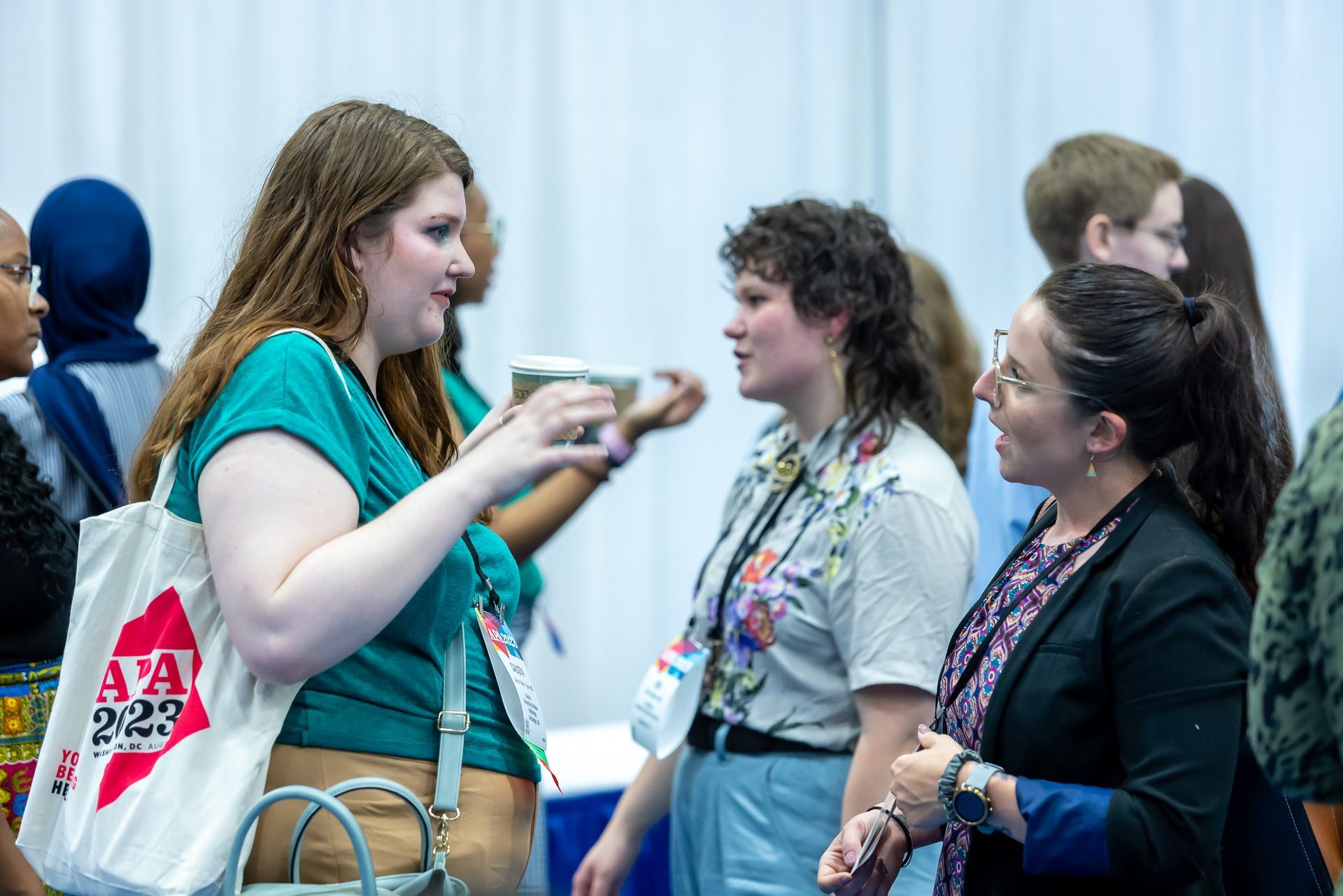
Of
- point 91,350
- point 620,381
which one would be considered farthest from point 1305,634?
point 91,350

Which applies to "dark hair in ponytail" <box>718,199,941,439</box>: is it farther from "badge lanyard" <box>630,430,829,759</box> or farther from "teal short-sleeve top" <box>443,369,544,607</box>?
"teal short-sleeve top" <box>443,369,544,607</box>

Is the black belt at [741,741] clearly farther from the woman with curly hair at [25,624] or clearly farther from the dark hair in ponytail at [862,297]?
the woman with curly hair at [25,624]

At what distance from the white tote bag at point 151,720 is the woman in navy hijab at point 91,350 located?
3.07ft

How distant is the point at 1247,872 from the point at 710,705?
0.92 m

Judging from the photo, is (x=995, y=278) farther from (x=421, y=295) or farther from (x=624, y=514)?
(x=421, y=295)

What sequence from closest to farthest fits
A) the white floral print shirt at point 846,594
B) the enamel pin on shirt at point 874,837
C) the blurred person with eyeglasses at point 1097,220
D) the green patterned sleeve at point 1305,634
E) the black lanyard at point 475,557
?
the green patterned sleeve at point 1305,634, the black lanyard at point 475,557, the enamel pin on shirt at point 874,837, the white floral print shirt at point 846,594, the blurred person with eyeglasses at point 1097,220

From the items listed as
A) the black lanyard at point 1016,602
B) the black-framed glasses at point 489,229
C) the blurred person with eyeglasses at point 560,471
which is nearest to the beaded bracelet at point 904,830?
the black lanyard at point 1016,602

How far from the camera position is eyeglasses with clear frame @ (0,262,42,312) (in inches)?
78.7

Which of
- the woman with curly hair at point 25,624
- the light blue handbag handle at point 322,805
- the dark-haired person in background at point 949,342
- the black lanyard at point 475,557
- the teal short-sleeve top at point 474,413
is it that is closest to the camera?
the light blue handbag handle at point 322,805

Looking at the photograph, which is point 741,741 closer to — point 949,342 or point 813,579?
point 813,579

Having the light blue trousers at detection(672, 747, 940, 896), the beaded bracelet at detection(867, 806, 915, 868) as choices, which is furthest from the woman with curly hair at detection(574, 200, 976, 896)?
the beaded bracelet at detection(867, 806, 915, 868)

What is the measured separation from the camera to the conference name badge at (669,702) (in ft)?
6.66

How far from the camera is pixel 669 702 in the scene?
203 centimetres

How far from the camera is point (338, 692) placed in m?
1.30
